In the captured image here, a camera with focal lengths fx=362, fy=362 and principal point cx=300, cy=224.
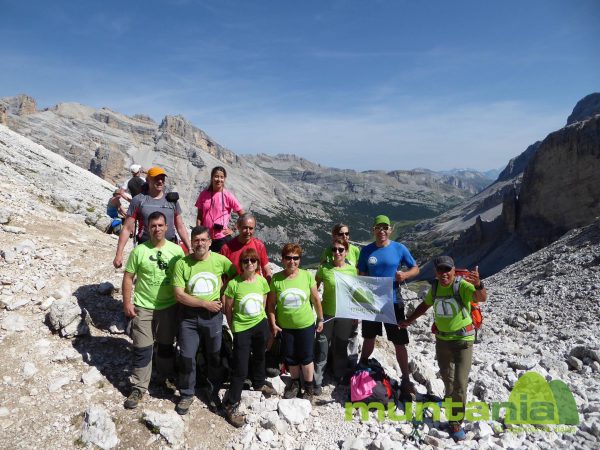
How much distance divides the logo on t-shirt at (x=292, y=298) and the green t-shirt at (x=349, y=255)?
1258 millimetres

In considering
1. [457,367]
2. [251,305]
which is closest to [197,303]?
[251,305]

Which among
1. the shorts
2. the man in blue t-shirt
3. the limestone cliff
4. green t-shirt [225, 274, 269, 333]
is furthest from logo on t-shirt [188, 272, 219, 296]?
the limestone cliff

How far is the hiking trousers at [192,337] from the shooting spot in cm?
693

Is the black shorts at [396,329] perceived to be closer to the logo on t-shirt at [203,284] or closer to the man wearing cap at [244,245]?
the man wearing cap at [244,245]

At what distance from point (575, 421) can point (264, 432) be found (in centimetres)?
580

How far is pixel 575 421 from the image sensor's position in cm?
675

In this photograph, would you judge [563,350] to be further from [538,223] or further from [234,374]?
[538,223]

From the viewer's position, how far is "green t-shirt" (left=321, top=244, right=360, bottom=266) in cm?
813

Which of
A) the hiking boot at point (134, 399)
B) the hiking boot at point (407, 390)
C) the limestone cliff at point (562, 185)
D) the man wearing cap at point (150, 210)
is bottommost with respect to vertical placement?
the hiking boot at point (134, 399)

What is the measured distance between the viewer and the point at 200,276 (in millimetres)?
6875

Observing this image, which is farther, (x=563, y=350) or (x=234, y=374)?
(x=563, y=350)

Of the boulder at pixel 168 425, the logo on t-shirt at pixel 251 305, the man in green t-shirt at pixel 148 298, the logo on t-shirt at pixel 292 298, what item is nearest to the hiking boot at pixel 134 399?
the man in green t-shirt at pixel 148 298

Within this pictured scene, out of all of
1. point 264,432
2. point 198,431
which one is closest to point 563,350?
point 264,432

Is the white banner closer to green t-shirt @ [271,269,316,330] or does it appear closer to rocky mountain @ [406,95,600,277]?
green t-shirt @ [271,269,316,330]
